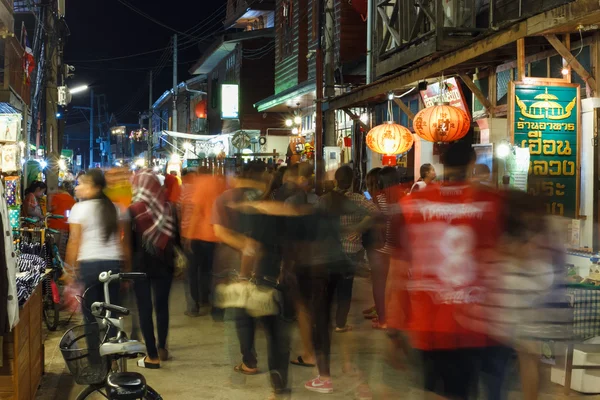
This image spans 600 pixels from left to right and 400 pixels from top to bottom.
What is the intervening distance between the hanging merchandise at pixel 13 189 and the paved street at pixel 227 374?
339cm

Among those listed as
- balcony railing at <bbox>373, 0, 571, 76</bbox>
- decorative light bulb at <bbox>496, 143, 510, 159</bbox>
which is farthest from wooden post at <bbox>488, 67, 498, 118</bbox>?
decorative light bulb at <bbox>496, 143, 510, 159</bbox>

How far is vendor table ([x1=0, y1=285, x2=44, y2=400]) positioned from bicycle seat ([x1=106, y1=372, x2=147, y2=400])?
1.36 metres

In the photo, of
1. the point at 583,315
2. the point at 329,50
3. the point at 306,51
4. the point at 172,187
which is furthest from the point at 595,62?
the point at 306,51

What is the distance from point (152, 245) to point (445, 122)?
546cm

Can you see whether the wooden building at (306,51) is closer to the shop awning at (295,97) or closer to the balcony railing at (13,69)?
the shop awning at (295,97)

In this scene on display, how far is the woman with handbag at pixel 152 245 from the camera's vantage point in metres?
7.95

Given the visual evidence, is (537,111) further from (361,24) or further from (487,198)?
(361,24)

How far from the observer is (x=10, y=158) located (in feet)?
41.7

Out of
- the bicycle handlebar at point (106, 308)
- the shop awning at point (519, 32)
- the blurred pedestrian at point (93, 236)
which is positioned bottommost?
the bicycle handlebar at point (106, 308)

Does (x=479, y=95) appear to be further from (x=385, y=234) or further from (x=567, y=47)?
(x=385, y=234)

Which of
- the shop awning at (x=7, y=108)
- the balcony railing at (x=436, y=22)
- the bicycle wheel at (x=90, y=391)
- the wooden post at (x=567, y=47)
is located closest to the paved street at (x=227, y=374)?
the bicycle wheel at (x=90, y=391)

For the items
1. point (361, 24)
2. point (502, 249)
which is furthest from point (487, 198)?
point (361, 24)

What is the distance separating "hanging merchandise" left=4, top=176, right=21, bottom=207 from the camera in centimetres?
1226

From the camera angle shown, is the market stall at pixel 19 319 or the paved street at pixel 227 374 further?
the paved street at pixel 227 374
